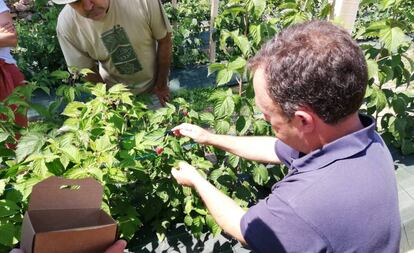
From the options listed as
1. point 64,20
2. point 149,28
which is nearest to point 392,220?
point 149,28

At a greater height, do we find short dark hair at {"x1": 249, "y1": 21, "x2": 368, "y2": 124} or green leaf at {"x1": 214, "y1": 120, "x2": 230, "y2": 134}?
short dark hair at {"x1": 249, "y1": 21, "x2": 368, "y2": 124}

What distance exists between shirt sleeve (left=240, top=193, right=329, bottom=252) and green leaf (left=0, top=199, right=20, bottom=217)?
2.82 ft

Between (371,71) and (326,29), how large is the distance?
1.21 metres

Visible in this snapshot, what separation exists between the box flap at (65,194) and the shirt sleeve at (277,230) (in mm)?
514

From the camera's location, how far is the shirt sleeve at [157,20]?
262 cm

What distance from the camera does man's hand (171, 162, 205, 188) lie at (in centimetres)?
167

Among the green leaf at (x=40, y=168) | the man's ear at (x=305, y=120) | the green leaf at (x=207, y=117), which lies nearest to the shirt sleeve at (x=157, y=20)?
the green leaf at (x=207, y=117)

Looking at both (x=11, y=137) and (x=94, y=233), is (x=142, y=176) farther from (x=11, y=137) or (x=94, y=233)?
(x=94, y=233)

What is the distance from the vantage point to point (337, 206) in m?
1.16

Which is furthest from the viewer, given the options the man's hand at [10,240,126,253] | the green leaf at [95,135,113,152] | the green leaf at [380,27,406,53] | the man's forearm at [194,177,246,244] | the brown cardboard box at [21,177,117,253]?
the green leaf at [380,27,406,53]

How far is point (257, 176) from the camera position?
228 cm

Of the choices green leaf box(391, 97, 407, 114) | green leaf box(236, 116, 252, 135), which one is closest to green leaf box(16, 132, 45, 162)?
green leaf box(236, 116, 252, 135)

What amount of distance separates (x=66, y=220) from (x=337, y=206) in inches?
30.9

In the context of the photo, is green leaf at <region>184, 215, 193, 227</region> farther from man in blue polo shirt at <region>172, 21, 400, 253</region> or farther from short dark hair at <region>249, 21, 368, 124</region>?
short dark hair at <region>249, 21, 368, 124</region>
